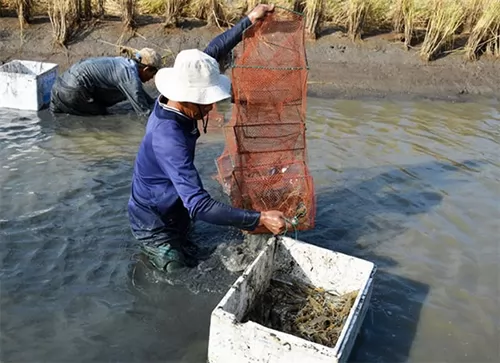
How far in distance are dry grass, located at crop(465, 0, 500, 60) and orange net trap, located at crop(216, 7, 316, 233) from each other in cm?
590

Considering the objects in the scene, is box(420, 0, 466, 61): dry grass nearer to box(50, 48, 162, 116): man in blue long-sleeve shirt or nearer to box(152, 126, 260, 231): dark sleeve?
box(50, 48, 162, 116): man in blue long-sleeve shirt

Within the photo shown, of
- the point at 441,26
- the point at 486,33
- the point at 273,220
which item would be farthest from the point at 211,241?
the point at 486,33

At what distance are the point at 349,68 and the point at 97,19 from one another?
431cm

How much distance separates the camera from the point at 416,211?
5.95 metres

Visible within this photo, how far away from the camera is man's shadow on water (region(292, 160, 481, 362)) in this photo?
13.6 ft

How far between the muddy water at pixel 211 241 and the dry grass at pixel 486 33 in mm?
2645

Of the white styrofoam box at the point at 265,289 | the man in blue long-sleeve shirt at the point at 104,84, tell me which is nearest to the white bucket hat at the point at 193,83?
the white styrofoam box at the point at 265,289

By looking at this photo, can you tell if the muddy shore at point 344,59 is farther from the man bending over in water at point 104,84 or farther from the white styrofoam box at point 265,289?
the white styrofoam box at point 265,289

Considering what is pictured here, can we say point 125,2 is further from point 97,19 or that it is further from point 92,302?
point 92,302

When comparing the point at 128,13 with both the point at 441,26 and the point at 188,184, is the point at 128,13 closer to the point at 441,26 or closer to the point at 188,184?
the point at 441,26

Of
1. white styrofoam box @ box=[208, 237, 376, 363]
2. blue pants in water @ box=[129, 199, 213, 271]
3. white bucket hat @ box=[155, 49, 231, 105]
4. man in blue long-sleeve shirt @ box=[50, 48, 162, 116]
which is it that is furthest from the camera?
man in blue long-sleeve shirt @ box=[50, 48, 162, 116]

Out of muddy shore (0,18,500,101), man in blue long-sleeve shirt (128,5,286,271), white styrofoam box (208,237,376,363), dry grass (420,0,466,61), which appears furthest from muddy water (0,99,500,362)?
dry grass (420,0,466,61)

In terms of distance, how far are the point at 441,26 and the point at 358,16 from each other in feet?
4.60

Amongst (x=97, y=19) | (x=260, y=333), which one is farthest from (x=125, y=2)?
(x=260, y=333)
